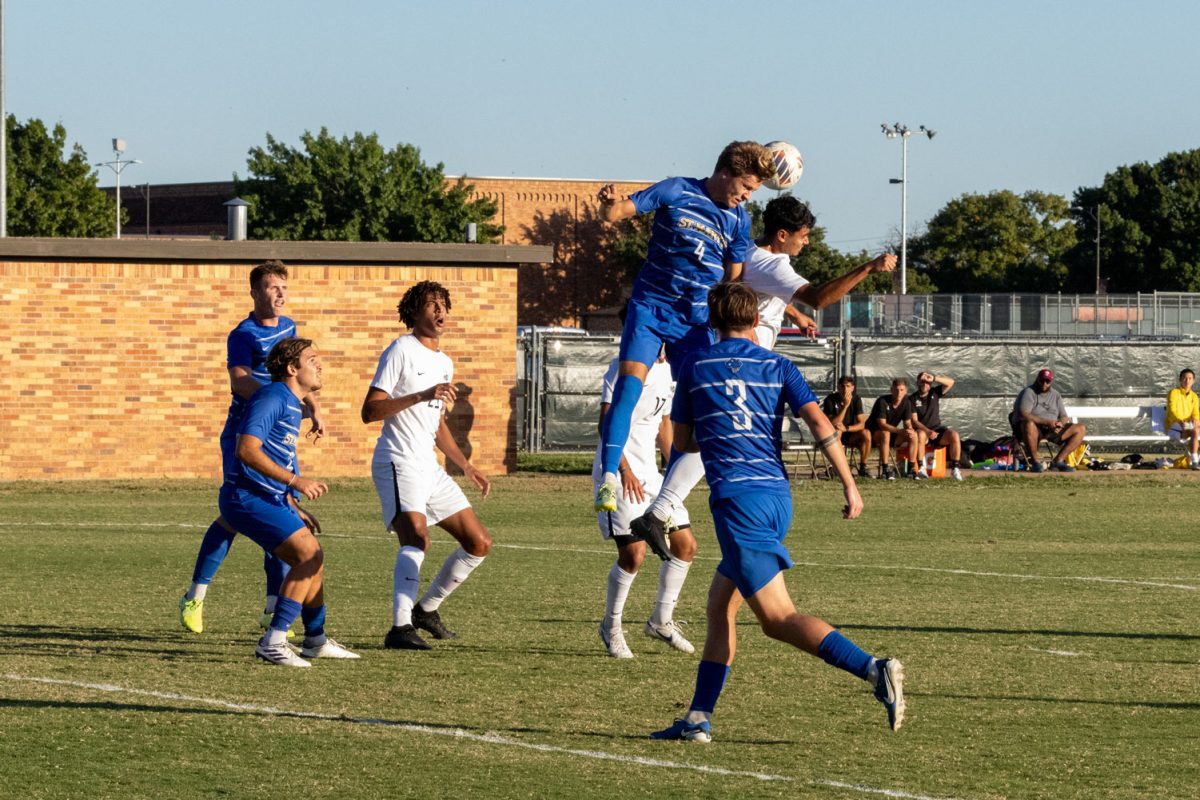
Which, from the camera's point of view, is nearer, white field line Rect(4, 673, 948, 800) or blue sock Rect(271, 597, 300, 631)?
white field line Rect(4, 673, 948, 800)

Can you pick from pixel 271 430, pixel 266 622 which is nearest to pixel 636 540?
pixel 271 430

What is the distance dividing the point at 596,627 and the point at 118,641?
9.07 ft

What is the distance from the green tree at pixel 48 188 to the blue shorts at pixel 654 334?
58.3m

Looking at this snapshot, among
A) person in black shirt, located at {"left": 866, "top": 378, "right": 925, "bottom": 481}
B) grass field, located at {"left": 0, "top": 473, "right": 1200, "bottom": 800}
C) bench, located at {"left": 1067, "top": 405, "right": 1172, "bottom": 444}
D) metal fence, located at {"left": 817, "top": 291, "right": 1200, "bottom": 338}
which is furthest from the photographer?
metal fence, located at {"left": 817, "top": 291, "right": 1200, "bottom": 338}

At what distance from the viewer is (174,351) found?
24.0m

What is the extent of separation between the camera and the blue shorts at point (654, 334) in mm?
9016

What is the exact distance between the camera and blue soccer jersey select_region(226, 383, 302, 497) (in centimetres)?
865

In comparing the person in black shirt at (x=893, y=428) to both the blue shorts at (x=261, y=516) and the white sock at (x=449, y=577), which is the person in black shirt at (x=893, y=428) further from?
the blue shorts at (x=261, y=516)

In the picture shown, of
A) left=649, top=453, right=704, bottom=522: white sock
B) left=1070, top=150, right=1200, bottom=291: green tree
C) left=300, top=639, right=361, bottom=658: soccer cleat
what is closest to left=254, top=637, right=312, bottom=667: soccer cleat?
left=300, top=639, right=361, bottom=658: soccer cleat

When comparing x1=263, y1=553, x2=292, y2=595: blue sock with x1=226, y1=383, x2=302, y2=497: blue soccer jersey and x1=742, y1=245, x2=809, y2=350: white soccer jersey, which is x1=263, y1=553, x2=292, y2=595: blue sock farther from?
x1=742, y1=245, x2=809, y2=350: white soccer jersey

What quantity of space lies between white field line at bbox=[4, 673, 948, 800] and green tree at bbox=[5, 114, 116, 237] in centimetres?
5858

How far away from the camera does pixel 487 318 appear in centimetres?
2519

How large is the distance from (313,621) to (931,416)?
684 inches

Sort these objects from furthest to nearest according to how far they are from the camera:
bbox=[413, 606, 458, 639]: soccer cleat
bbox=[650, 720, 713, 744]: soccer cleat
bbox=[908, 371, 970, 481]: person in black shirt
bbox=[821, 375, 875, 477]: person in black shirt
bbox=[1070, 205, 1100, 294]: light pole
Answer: bbox=[1070, 205, 1100, 294]: light pole < bbox=[908, 371, 970, 481]: person in black shirt < bbox=[821, 375, 875, 477]: person in black shirt < bbox=[413, 606, 458, 639]: soccer cleat < bbox=[650, 720, 713, 744]: soccer cleat
